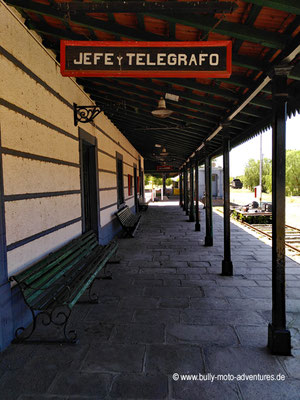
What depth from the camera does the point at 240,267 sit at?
5586mm

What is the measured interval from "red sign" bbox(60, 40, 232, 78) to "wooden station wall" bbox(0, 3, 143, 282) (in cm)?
101

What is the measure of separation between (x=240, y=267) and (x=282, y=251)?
292 cm


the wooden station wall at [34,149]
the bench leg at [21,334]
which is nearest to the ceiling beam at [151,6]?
the wooden station wall at [34,149]

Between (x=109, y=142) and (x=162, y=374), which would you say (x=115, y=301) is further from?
(x=109, y=142)

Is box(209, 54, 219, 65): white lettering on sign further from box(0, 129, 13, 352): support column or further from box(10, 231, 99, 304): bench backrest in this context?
box(10, 231, 99, 304): bench backrest

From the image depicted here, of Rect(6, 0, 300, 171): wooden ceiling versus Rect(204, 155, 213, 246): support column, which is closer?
Rect(6, 0, 300, 171): wooden ceiling

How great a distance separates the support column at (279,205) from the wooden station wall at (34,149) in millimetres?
2769

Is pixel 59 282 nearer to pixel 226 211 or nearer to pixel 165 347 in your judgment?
pixel 165 347

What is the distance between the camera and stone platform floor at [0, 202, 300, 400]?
2.26 metres

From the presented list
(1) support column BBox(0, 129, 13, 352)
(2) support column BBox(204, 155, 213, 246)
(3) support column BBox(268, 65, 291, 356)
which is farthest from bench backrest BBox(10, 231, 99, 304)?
(2) support column BBox(204, 155, 213, 246)

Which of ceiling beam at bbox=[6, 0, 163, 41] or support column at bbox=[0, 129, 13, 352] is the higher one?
ceiling beam at bbox=[6, 0, 163, 41]

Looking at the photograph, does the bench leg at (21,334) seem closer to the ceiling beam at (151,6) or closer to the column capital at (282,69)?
the ceiling beam at (151,6)

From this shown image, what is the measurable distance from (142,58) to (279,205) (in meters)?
1.91

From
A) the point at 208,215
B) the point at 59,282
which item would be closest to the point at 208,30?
the point at 59,282
